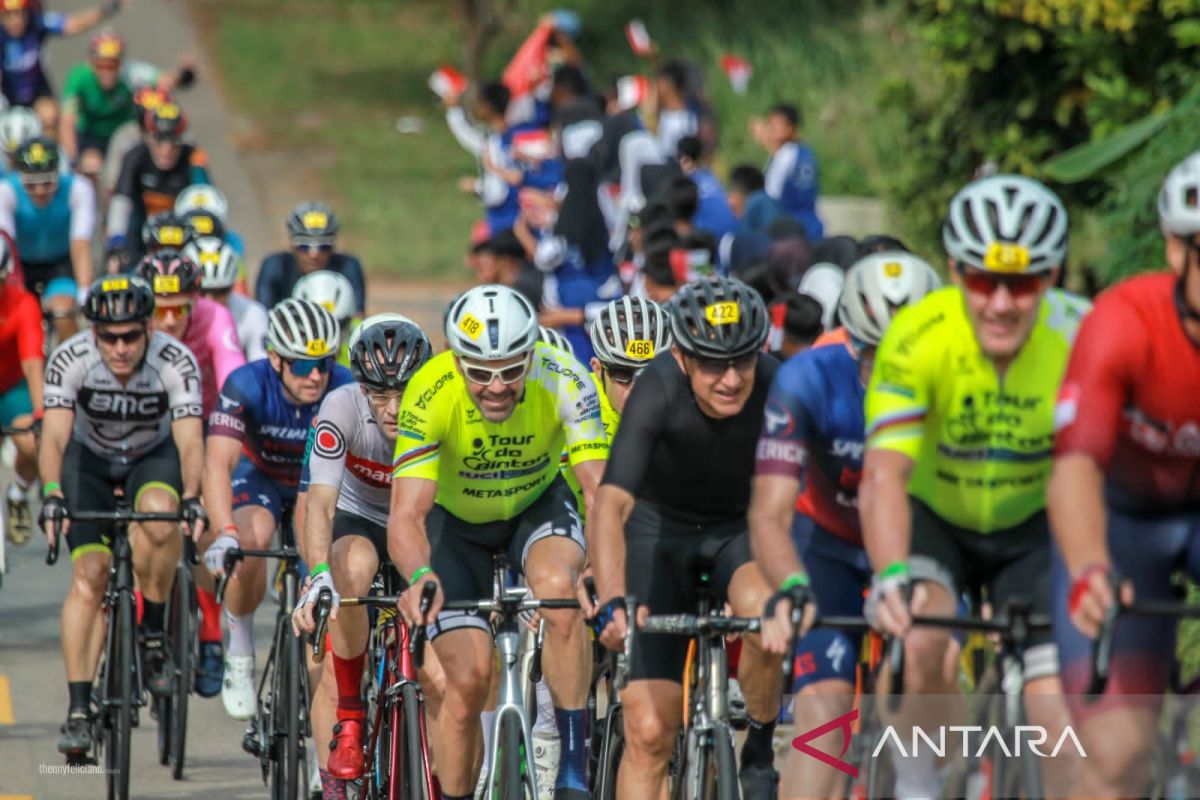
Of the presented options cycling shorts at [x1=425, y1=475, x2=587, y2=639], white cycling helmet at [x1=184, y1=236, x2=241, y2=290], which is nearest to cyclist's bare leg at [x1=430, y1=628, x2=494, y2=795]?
cycling shorts at [x1=425, y1=475, x2=587, y2=639]

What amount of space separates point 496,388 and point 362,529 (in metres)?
1.49

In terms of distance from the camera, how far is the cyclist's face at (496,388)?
7.50 m

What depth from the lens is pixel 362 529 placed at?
28.7ft

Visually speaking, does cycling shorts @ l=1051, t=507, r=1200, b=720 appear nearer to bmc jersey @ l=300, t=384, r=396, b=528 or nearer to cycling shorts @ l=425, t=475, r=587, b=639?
cycling shorts @ l=425, t=475, r=587, b=639

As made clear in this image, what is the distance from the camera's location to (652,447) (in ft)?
23.4

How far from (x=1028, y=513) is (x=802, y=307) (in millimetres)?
3955

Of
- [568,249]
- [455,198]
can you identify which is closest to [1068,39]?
[568,249]

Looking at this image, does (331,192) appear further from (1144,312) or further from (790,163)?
(1144,312)

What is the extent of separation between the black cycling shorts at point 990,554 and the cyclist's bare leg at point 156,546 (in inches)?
176

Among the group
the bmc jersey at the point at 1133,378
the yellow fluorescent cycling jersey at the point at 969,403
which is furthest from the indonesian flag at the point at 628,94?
the bmc jersey at the point at 1133,378

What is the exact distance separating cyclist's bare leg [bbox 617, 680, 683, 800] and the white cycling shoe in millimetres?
2977

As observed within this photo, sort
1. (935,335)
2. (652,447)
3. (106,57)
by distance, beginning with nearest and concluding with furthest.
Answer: (935,335), (652,447), (106,57)

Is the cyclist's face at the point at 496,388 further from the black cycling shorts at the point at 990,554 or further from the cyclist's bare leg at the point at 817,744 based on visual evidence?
the black cycling shorts at the point at 990,554

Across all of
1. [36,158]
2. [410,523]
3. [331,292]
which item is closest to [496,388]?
[410,523]
